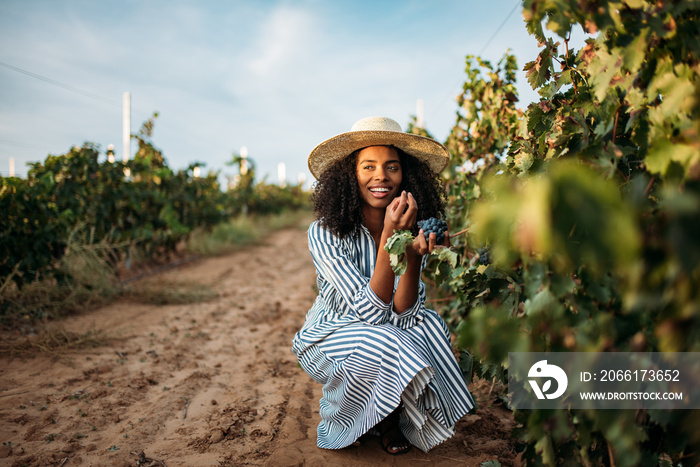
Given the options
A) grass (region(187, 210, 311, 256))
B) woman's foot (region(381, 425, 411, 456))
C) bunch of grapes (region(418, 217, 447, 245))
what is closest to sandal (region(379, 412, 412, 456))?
woman's foot (region(381, 425, 411, 456))

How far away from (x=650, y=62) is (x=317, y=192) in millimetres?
1971

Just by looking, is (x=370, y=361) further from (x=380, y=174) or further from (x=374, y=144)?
(x=374, y=144)

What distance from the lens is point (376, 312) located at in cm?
208

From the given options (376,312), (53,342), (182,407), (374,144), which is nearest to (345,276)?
(376,312)

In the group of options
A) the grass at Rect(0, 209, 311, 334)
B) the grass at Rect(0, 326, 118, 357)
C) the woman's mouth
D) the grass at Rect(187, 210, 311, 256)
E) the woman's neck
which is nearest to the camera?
the woman's mouth

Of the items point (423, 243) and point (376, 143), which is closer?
point (423, 243)

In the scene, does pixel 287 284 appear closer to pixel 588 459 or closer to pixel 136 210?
pixel 136 210

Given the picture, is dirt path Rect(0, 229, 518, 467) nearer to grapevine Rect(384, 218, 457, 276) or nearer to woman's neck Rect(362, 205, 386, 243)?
grapevine Rect(384, 218, 457, 276)

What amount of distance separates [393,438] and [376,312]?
65 cm

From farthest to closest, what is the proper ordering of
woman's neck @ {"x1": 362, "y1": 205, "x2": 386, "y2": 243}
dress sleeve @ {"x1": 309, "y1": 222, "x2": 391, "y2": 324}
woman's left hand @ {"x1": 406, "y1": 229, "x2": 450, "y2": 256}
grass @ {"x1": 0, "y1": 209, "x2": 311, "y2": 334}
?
grass @ {"x1": 0, "y1": 209, "x2": 311, "y2": 334}
woman's neck @ {"x1": 362, "y1": 205, "x2": 386, "y2": 243}
dress sleeve @ {"x1": 309, "y1": 222, "x2": 391, "y2": 324}
woman's left hand @ {"x1": 406, "y1": 229, "x2": 450, "y2": 256}

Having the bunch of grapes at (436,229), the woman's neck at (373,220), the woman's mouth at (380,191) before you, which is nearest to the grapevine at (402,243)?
the bunch of grapes at (436,229)

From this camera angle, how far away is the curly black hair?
96.7 inches

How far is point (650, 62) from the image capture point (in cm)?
104

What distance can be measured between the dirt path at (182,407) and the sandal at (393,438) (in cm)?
4
